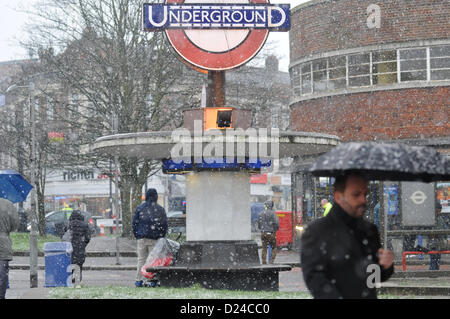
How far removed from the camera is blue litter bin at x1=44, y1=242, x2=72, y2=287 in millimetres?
16391

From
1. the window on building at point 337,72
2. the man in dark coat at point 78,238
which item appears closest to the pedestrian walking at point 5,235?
the man in dark coat at point 78,238

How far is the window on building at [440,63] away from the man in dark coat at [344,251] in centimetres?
1932

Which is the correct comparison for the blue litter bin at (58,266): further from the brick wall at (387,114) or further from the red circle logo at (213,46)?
the brick wall at (387,114)

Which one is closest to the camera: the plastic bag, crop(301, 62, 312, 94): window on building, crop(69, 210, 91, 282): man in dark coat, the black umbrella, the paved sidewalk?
the black umbrella

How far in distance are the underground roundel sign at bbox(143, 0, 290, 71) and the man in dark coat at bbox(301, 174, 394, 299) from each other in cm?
991

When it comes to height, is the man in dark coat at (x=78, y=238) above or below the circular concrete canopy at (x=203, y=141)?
below

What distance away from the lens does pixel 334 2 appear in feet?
82.4

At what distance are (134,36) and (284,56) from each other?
22.7ft

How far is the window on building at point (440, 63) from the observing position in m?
23.5

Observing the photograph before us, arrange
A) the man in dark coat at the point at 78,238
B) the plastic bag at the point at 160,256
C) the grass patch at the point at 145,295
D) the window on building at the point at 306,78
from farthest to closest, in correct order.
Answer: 1. the window on building at the point at 306,78
2. the man in dark coat at the point at 78,238
3. the plastic bag at the point at 160,256
4. the grass patch at the point at 145,295

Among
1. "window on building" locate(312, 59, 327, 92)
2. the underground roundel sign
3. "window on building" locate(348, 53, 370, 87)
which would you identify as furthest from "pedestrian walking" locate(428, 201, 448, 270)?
the underground roundel sign

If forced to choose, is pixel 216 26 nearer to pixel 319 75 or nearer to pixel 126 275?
pixel 126 275

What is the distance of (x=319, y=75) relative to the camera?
2591cm

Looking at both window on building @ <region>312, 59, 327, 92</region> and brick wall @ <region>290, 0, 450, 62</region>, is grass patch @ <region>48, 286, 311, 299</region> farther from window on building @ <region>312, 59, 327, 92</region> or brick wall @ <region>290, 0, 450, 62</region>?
window on building @ <region>312, 59, 327, 92</region>
